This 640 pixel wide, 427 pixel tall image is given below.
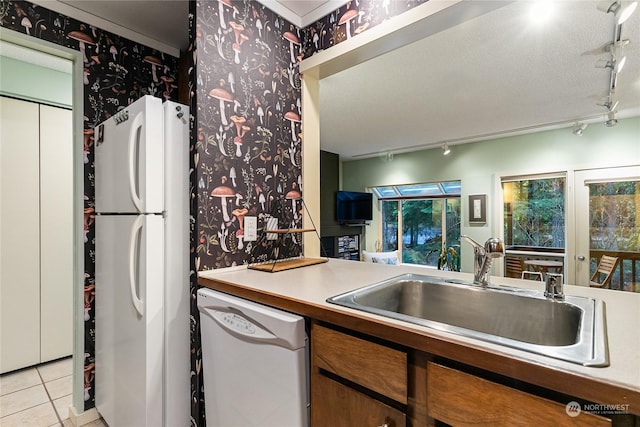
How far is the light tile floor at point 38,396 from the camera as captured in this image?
A: 6.20ft

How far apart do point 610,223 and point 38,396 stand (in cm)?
605

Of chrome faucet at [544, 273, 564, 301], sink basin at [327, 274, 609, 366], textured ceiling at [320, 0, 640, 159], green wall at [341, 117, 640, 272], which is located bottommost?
sink basin at [327, 274, 609, 366]

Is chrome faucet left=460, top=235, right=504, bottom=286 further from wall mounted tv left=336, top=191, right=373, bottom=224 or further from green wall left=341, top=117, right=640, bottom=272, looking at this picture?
wall mounted tv left=336, top=191, right=373, bottom=224

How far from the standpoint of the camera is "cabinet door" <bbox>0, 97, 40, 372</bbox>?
2395 mm

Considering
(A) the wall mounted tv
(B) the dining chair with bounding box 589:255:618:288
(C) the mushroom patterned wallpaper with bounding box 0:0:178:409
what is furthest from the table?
(C) the mushroom patterned wallpaper with bounding box 0:0:178:409

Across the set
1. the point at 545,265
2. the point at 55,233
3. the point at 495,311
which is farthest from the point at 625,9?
the point at 55,233

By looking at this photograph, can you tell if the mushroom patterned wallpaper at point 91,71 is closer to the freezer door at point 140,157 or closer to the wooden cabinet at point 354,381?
the freezer door at point 140,157

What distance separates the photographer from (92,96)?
6.23 ft

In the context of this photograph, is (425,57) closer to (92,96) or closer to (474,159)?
(92,96)

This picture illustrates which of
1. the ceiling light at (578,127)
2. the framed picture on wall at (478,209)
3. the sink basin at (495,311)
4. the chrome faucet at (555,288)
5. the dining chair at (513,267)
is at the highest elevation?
the ceiling light at (578,127)

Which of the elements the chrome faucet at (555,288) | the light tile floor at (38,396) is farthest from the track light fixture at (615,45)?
the light tile floor at (38,396)

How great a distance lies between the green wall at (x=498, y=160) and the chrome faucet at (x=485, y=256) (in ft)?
13.0

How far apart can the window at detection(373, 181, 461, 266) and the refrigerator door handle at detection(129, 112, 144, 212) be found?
491cm

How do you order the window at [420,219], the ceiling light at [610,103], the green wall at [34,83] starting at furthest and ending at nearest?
the window at [420,219], the ceiling light at [610,103], the green wall at [34,83]
